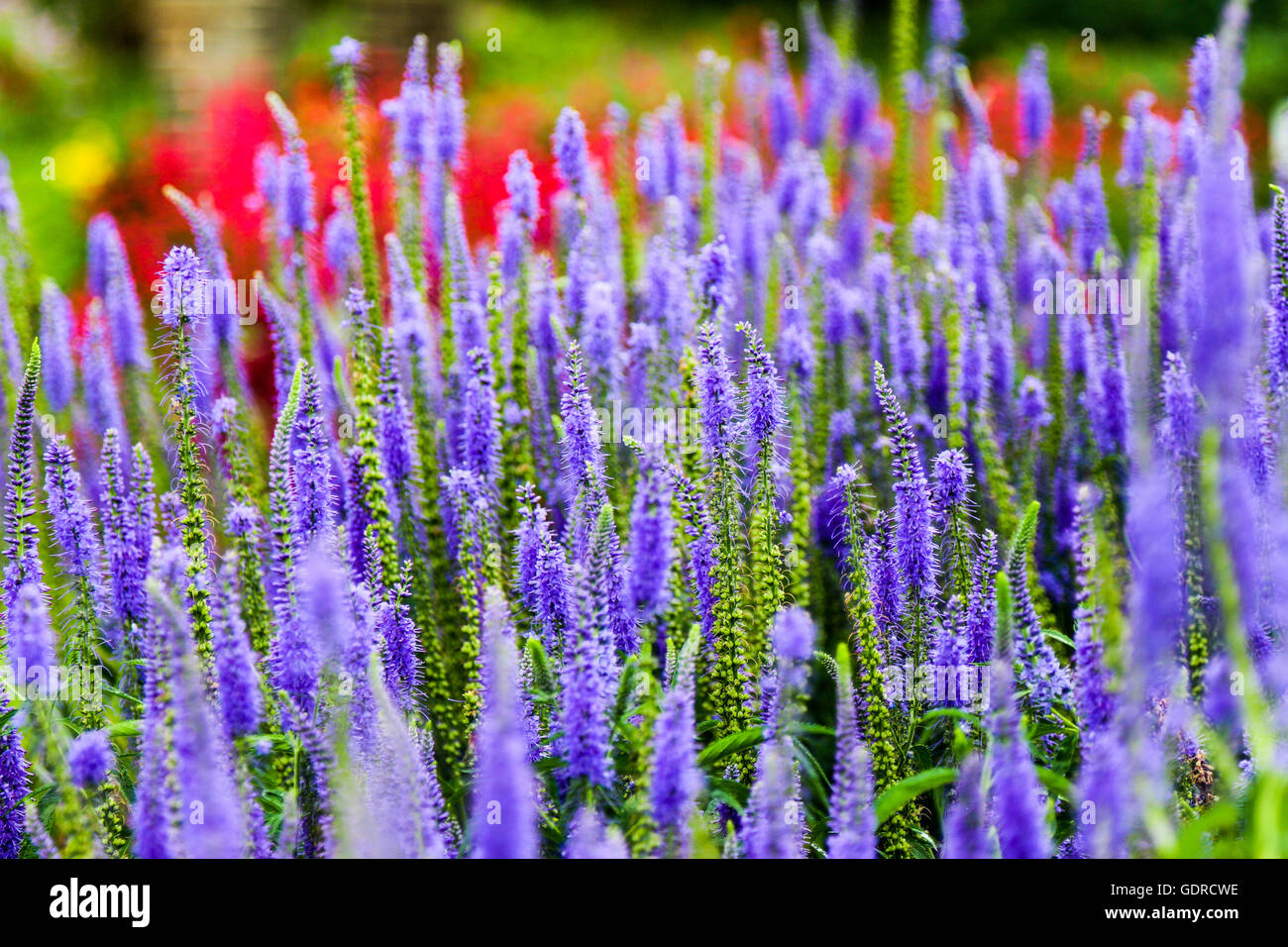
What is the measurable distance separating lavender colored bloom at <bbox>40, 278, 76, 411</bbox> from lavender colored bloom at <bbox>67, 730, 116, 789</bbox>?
1.49 metres

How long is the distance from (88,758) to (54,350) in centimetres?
155

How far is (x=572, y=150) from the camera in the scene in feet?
9.34

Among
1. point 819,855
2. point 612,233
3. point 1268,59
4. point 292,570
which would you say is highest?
point 1268,59

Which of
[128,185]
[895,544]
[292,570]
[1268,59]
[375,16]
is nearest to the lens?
[292,570]

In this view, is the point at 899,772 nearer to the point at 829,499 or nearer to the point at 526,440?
the point at 829,499

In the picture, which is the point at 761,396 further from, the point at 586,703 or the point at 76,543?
the point at 76,543

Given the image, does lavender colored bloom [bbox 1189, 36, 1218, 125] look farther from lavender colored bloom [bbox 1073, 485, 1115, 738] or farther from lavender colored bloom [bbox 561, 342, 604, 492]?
lavender colored bloom [bbox 561, 342, 604, 492]

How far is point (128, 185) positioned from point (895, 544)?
23.5 ft

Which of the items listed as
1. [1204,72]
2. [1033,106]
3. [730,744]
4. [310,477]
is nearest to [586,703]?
[730,744]

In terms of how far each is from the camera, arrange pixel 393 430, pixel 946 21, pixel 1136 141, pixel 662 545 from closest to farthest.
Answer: pixel 662 545 < pixel 393 430 < pixel 1136 141 < pixel 946 21

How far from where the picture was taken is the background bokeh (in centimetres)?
752

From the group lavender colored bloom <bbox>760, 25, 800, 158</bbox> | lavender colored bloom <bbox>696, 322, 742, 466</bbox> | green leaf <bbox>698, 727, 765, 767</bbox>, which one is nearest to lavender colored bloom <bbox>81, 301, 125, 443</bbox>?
lavender colored bloom <bbox>696, 322, 742, 466</bbox>
